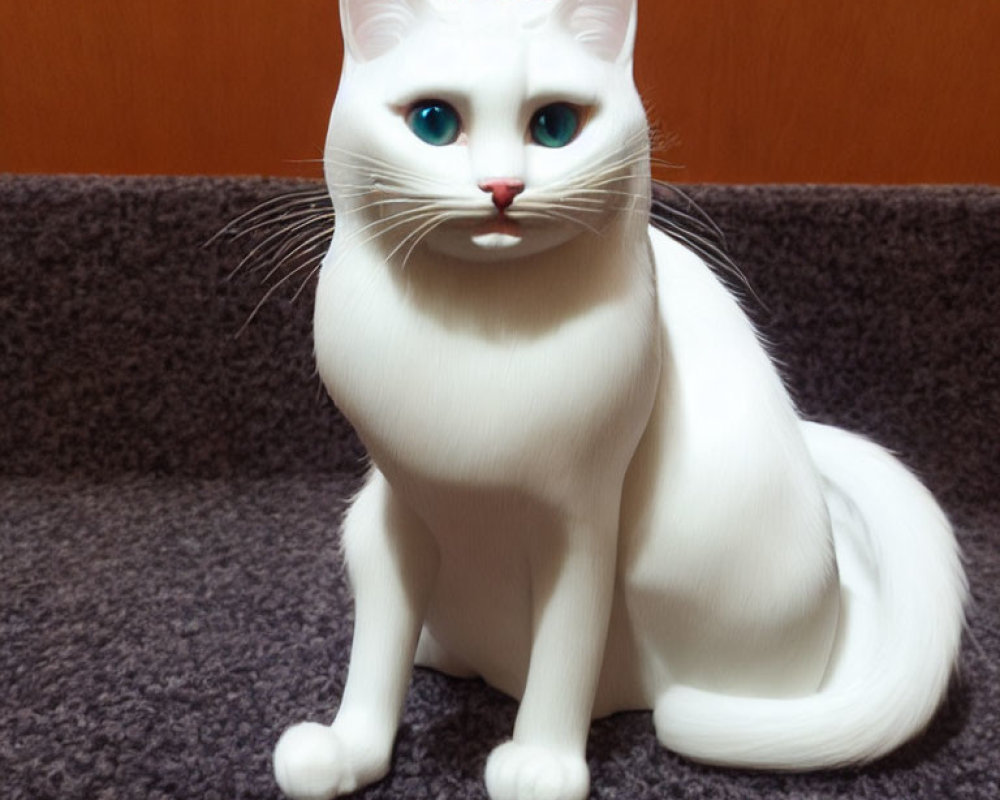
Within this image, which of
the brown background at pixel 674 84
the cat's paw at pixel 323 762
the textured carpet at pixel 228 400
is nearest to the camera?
the cat's paw at pixel 323 762

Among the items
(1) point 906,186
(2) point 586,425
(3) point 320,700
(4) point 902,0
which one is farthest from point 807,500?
(4) point 902,0

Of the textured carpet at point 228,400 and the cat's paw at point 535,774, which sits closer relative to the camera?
the cat's paw at point 535,774

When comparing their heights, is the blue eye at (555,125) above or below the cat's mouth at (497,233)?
above

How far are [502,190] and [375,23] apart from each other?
0.37 ft

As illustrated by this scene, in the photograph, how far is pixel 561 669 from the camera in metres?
0.57

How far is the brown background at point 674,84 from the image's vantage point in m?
0.97

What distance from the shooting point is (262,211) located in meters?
0.95

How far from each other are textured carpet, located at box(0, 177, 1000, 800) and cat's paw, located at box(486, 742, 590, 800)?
19cm

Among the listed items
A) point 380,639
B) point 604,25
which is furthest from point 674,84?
point 380,639

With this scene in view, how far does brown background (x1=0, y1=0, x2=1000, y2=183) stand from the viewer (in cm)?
97

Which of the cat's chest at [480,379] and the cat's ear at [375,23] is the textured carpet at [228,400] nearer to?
the cat's chest at [480,379]

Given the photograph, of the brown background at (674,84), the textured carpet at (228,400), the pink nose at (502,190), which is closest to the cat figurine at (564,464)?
the pink nose at (502,190)

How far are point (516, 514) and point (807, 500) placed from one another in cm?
18

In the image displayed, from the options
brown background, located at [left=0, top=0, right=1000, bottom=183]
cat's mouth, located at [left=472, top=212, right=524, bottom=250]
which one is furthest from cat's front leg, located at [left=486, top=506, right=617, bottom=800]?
brown background, located at [left=0, top=0, right=1000, bottom=183]
